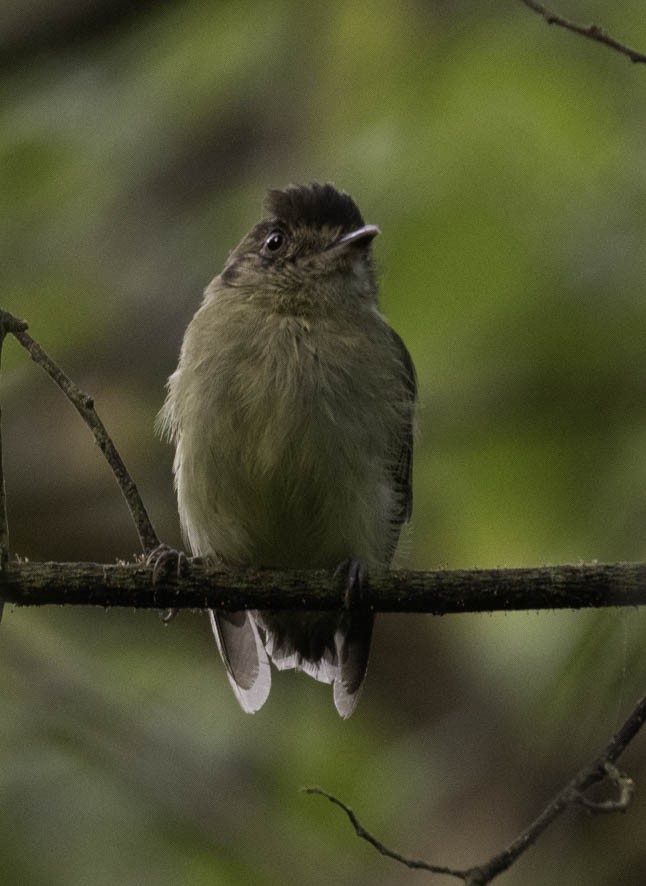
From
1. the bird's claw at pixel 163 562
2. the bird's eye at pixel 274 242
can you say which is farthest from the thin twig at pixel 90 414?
the bird's eye at pixel 274 242

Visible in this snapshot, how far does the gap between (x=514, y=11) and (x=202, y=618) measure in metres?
3.09

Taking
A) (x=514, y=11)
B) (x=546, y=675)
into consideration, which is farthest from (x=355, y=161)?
(x=546, y=675)

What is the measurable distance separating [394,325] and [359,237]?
90cm

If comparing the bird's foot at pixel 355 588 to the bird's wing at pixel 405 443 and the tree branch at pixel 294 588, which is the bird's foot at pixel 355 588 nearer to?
the tree branch at pixel 294 588

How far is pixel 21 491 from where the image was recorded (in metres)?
5.93

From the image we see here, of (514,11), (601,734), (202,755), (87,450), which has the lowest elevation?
(202,755)

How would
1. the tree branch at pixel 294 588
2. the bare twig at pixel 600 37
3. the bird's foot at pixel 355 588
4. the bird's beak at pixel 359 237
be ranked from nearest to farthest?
1. the bare twig at pixel 600 37
2. the tree branch at pixel 294 588
3. the bird's foot at pixel 355 588
4. the bird's beak at pixel 359 237

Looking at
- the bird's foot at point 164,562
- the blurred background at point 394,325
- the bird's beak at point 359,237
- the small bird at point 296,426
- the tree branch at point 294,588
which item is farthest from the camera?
the blurred background at point 394,325

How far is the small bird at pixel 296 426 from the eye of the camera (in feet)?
15.9

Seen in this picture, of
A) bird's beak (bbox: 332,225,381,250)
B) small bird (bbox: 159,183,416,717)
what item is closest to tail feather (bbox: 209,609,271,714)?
small bird (bbox: 159,183,416,717)

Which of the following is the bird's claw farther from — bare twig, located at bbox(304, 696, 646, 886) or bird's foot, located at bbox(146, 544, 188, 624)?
bare twig, located at bbox(304, 696, 646, 886)

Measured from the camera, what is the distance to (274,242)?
5492 millimetres

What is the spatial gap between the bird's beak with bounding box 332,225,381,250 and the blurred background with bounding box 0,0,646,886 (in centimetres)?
66

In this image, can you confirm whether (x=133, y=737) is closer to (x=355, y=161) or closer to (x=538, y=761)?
(x=538, y=761)
